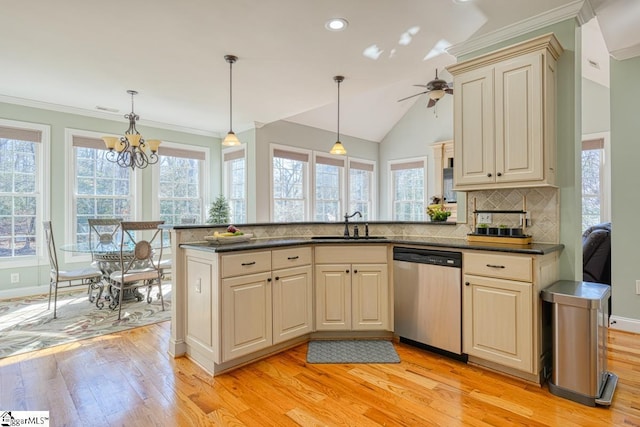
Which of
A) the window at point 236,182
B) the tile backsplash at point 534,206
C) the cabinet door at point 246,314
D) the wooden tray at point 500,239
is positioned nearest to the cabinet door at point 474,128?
the tile backsplash at point 534,206

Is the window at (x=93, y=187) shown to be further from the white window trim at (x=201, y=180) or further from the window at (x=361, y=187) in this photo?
the window at (x=361, y=187)

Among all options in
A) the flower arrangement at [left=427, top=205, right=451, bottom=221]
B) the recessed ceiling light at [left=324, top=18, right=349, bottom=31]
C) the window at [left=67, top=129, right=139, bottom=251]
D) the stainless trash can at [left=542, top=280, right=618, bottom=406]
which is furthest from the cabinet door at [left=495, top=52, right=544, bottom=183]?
the window at [left=67, top=129, right=139, bottom=251]

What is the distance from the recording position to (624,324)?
334cm

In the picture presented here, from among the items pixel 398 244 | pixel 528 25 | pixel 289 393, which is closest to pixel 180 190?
pixel 398 244

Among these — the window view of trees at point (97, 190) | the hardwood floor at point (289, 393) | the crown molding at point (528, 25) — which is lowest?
the hardwood floor at point (289, 393)

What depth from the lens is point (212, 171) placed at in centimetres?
675

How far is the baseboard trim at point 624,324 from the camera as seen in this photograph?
3.28 metres

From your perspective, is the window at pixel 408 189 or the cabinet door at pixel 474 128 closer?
the cabinet door at pixel 474 128

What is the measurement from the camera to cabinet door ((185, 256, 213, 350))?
2.59 m

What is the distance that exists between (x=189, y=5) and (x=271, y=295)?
2.29m

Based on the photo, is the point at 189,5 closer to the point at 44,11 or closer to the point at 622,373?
the point at 44,11

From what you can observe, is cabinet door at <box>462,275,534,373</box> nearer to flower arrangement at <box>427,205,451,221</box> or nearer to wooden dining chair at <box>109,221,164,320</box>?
flower arrangement at <box>427,205,451,221</box>

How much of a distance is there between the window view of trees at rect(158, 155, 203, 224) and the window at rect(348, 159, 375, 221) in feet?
10.6

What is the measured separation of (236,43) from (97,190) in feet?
12.1
